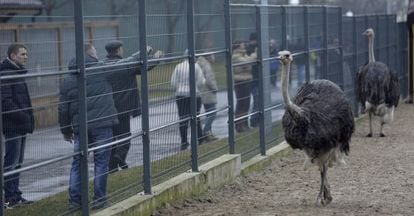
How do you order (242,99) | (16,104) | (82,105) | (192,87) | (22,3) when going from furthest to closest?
(242,99), (192,87), (82,105), (22,3), (16,104)

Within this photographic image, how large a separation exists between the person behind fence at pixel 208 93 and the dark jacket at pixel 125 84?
2.06m

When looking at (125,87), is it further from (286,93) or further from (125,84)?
(286,93)

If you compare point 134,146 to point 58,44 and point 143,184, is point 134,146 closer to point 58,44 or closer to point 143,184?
point 143,184

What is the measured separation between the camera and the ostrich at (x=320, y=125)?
9.16 metres

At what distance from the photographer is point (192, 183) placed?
940 cm

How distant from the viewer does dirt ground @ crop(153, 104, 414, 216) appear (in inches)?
349

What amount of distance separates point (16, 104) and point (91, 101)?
4.31ft

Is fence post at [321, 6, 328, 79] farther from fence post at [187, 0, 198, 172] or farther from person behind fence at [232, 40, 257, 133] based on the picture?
fence post at [187, 0, 198, 172]

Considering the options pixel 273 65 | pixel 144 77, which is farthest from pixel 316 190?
pixel 273 65

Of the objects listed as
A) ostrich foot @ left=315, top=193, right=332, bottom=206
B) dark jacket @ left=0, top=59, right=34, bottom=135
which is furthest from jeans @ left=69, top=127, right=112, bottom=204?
ostrich foot @ left=315, top=193, right=332, bottom=206

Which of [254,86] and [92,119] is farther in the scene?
[254,86]

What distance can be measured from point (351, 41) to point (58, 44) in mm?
11668

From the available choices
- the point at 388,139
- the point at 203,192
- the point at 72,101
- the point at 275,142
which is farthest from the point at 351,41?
the point at 72,101

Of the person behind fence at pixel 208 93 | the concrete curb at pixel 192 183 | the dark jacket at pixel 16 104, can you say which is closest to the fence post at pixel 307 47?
the concrete curb at pixel 192 183
